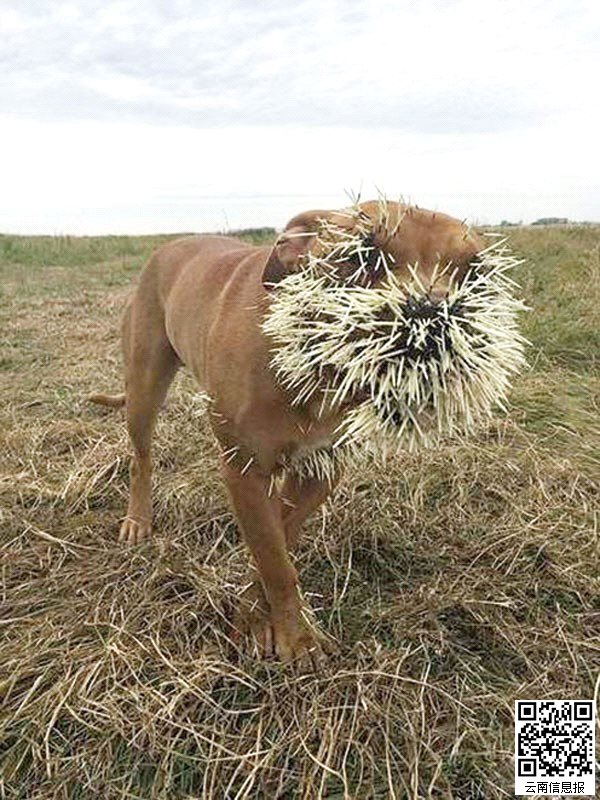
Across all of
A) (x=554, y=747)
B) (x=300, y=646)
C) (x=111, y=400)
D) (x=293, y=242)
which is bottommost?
(x=554, y=747)

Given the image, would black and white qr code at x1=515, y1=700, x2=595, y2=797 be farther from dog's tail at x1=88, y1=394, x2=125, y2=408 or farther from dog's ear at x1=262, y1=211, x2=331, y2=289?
dog's tail at x1=88, y1=394, x2=125, y2=408

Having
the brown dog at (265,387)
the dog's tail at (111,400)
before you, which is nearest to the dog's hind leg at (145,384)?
the brown dog at (265,387)

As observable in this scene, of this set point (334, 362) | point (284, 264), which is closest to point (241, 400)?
point (284, 264)

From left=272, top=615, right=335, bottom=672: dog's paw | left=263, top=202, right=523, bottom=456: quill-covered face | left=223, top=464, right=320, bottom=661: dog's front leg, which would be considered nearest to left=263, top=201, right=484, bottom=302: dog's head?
left=263, top=202, right=523, bottom=456: quill-covered face

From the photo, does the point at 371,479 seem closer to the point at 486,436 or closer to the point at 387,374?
the point at 486,436

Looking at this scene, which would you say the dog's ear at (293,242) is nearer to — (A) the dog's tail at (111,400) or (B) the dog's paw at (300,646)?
(B) the dog's paw at (300,646)

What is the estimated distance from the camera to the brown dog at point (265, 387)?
198 cm

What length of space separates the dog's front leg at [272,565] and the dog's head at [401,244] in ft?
2.71

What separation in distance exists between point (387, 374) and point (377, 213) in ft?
1.48

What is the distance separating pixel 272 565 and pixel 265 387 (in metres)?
0.61

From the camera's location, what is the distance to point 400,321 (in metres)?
Result: 1.78

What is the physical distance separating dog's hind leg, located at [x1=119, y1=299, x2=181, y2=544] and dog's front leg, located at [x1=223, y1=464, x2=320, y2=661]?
1237mm

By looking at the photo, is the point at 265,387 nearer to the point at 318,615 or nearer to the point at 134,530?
the point at 318,615

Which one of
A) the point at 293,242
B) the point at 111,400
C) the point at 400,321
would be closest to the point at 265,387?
the point at 293,242
